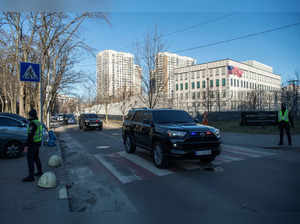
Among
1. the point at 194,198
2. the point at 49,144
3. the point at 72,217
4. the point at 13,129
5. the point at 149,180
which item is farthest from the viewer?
the point at 49,144

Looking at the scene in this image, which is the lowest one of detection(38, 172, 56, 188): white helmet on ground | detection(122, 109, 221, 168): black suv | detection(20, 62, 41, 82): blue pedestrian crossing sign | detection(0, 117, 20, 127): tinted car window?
detection(38, 172, 56, 188): white helmet on ground

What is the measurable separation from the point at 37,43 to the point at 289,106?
24.2 metres

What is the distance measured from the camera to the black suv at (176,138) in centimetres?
664

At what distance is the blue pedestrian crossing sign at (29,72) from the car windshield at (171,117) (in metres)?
4.88

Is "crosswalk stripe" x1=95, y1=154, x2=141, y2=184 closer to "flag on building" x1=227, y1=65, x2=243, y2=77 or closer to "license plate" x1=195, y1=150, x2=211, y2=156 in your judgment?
"license plate" x1=195, y1=150, x2=211, y2=156

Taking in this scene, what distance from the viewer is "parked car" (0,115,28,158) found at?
866cm

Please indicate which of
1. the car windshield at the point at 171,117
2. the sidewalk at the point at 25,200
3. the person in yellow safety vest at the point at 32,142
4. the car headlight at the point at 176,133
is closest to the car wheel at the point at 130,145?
the car windshield at the point at 171,117

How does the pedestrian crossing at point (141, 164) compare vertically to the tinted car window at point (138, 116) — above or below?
below

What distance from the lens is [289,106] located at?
24188 millimetres

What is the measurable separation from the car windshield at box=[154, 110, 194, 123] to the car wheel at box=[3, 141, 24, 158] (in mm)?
5429

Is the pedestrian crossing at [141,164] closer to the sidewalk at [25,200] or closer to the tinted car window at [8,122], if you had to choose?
the sidewalk at [25,200]

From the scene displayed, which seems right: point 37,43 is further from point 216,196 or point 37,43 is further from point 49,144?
point 216,196

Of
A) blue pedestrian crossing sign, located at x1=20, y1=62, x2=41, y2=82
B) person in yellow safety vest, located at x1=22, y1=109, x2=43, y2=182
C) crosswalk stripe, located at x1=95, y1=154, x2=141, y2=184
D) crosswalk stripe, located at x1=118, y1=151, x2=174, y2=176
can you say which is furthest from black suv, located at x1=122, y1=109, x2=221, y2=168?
blue pedestrian crossing sign, located at x1=20, y1=62, x2=41, y2=82

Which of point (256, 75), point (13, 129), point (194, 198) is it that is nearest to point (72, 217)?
point (194, 198)
